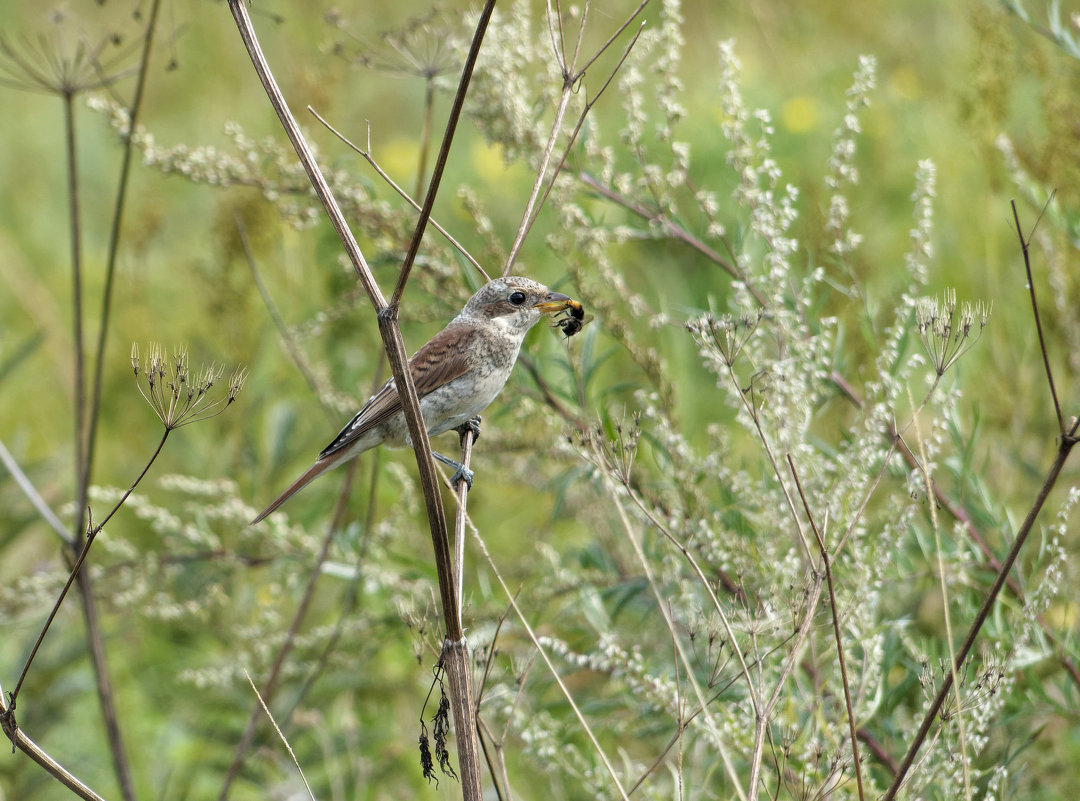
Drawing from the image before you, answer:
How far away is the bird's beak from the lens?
2.74 m

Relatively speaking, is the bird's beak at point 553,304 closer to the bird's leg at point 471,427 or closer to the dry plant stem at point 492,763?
the bird's leg at point 471,427

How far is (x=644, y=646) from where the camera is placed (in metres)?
3.43

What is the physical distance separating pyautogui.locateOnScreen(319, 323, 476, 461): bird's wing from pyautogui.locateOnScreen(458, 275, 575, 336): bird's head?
7 cm

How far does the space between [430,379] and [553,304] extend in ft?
1.54

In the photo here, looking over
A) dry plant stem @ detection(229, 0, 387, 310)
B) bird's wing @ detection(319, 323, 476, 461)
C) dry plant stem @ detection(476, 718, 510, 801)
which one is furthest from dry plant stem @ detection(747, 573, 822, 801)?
bird's wing @ detection(319, 323, 476, 461)

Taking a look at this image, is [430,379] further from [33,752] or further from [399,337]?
[33,752]

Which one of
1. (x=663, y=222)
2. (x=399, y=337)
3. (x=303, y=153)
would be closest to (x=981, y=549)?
(x=663, y=222)

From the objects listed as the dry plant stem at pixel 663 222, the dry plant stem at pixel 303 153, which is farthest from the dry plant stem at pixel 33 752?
the dry plant stem at pixel 663 222

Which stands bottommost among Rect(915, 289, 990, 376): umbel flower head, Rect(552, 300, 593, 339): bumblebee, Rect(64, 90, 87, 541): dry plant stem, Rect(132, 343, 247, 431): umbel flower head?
Rect(915, 289, 990, 376): umbel flower head

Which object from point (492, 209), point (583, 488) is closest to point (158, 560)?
point (583, 488)

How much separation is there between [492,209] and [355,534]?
3.56 metres

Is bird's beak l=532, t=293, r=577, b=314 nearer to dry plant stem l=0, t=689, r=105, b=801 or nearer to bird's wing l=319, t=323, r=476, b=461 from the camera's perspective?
bird's wing l=319, t=323, r=476, b=461

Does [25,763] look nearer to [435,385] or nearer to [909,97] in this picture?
[435,385]

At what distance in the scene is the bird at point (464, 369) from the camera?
2.79m
